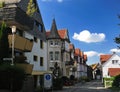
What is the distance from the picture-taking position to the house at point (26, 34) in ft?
110

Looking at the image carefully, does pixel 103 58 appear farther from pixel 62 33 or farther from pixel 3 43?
pixel 3 43

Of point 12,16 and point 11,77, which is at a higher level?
point 12,16

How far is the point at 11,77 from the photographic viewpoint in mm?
24812

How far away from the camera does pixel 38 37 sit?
1822 inches

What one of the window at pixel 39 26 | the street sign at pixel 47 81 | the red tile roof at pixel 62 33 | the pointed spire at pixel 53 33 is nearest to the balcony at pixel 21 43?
the street sign at pixel 47 81

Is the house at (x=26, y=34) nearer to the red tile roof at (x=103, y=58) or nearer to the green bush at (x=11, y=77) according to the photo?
the green bush at (x=11, y=77)

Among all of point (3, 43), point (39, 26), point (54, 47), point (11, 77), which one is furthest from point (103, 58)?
point (11, 77)

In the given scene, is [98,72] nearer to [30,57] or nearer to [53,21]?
[53,21]

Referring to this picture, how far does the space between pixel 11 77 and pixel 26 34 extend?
1619 centimetres

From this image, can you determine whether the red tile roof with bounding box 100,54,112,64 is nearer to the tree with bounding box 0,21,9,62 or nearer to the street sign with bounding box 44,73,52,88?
the tree with bounding box 0,21,9,62

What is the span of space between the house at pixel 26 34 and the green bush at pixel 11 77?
22.0ft

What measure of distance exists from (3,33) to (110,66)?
193 feet

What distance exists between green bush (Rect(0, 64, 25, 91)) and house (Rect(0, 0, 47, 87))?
6.70 metres

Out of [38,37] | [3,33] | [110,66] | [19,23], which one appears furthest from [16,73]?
[110,66]
